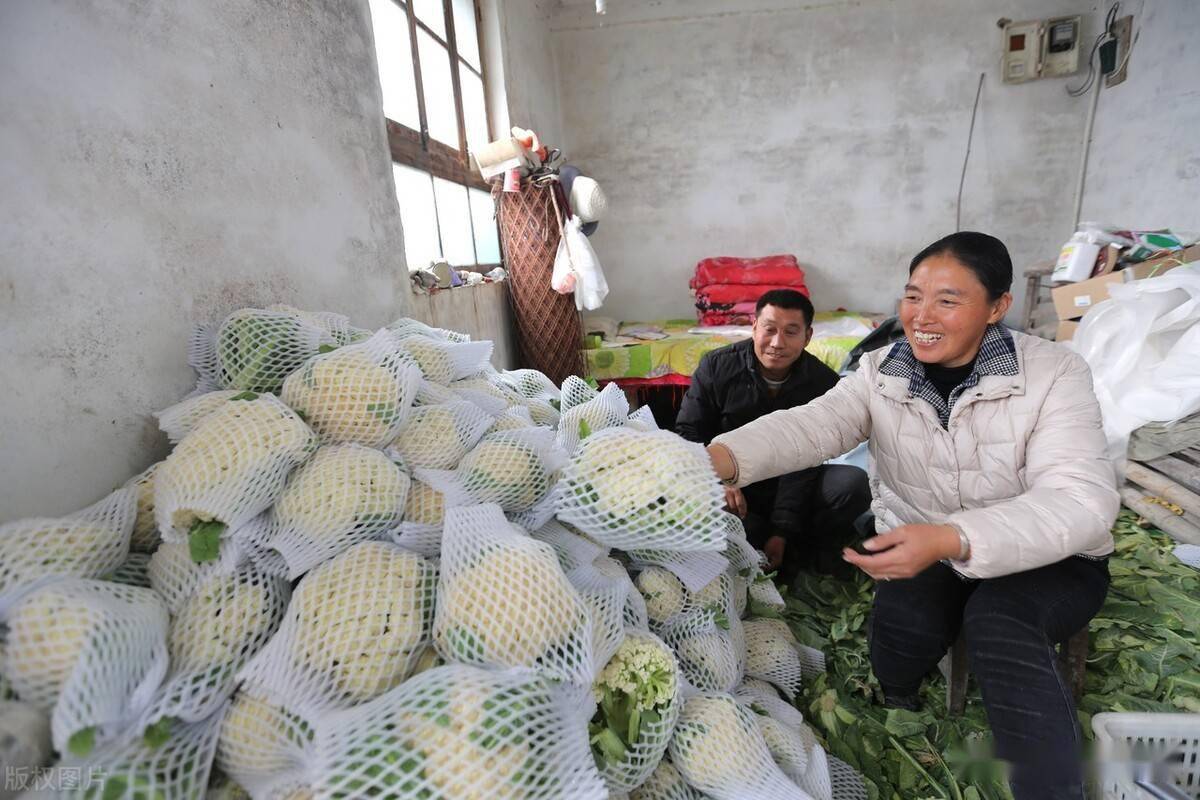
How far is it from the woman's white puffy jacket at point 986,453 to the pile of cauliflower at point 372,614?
56 cm

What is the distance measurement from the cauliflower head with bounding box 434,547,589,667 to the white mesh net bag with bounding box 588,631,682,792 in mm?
174

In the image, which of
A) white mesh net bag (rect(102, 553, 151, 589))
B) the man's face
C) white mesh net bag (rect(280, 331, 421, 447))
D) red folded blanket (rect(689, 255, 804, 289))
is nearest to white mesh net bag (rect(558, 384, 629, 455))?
white mesh net bag (rect(280, 331, 421, 447))

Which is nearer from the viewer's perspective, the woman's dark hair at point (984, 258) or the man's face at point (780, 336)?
the woman's dark hair at point (984, 258)

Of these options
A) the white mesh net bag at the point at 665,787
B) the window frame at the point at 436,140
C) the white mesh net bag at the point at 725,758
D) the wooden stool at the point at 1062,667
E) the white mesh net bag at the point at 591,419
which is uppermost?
the window frame at the point at 436,140

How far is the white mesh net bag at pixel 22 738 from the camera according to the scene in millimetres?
671

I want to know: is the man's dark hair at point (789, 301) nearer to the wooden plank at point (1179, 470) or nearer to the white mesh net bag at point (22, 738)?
the wooden plank at point (1179, 470)

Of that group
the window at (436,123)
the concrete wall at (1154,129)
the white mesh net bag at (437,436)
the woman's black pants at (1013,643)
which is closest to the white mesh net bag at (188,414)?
the white mesh net bag at (437,436)

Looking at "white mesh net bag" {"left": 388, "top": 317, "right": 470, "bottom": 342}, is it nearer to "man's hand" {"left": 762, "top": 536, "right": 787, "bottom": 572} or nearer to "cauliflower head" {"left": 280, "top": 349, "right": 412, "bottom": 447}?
"cauliflower head" {"left": 280, "top": 349, "right": 412, "bottom": 447}

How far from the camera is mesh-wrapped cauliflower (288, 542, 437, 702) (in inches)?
34.4

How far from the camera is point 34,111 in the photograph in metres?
1.05

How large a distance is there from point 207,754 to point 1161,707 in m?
2.43

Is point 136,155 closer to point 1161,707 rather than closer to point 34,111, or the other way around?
point 34,111

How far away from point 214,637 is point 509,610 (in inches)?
18.8

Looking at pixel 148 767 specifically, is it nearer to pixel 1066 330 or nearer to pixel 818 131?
pixel 1066 330
